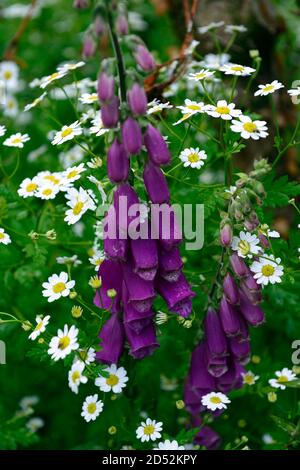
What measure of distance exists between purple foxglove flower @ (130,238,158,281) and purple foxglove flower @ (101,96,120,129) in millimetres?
355

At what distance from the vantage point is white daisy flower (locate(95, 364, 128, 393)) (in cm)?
211

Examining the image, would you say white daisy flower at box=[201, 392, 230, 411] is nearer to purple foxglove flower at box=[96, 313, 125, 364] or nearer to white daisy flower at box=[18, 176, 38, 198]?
purple foxglove flower at box=[96, 313, 125, 364]

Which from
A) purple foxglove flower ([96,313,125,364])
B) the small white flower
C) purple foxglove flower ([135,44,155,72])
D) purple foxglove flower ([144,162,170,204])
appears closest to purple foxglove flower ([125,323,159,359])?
purple foxglove flower ([96,313,125,364])

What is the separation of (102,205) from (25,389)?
3.73 ft

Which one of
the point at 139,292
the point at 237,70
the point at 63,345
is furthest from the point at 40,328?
the point at 237,70

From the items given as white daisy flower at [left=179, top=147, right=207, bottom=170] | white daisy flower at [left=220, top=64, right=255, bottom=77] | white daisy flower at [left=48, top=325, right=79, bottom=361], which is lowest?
white daisy flower at [left=48, top=325, right=79, bottom=361]

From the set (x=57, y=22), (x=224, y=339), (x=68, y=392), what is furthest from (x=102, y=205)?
(x=57, y=22)

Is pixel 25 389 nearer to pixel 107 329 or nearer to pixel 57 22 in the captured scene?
pixel 107 329

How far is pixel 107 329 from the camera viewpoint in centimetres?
214

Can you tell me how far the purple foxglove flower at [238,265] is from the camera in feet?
6.63

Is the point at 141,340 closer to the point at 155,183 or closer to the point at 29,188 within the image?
the point at 155,183

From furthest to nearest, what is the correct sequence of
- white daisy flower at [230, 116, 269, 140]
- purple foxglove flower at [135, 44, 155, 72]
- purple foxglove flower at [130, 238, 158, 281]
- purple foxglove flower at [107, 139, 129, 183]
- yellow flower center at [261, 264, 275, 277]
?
white daisy flower at [230, 116, 269, 140] < yellow flower center at [261, 264, 275, 277] < purple foxglove flower at [130, 238, 158, 281] < purple foxglove flower at [107, 139, 129, 183] < purple foxglove flower at [135, 44, 155, 72]

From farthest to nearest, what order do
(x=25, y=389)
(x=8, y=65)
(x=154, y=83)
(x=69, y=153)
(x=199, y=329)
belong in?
(x=8, y=65), (x=69, y=153), (x=25, y=389), (x=154, y=83), (x=199, y=329)

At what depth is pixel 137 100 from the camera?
5.80ft
